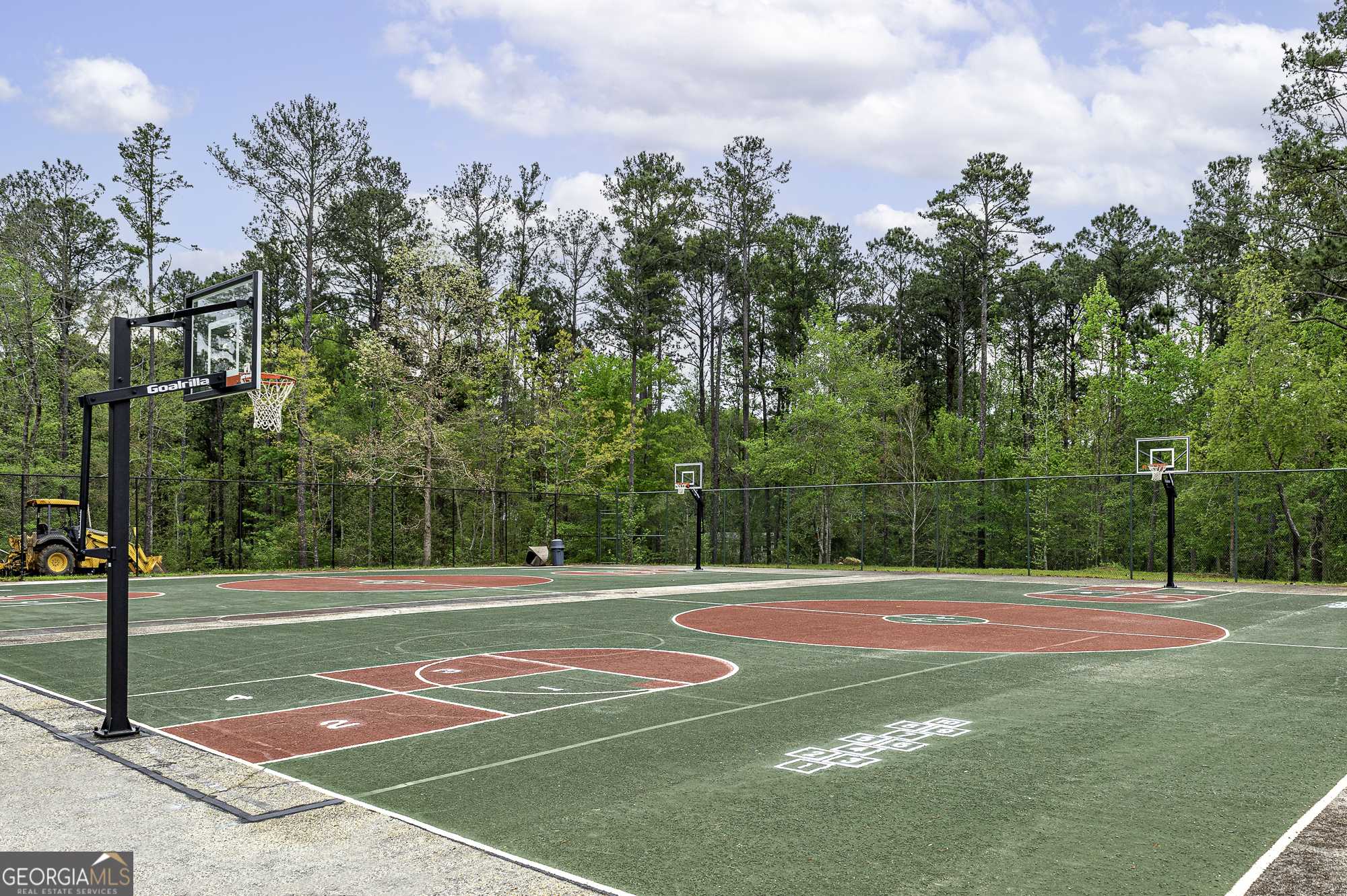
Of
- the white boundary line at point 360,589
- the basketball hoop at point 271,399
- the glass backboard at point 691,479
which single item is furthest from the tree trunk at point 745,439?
the basketball hoop at point 271,399

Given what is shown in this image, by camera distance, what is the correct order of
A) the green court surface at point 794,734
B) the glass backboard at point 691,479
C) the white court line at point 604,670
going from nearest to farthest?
the green court surface at point 794,734 < the white court line at point 604,670 < the glass backboard at point 691,479

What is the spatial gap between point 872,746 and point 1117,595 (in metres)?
15.9

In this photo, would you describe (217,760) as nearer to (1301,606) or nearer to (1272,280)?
(1301,606)

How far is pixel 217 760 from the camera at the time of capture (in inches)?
246

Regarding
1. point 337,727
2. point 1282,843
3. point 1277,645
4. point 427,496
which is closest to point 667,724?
point 337,727

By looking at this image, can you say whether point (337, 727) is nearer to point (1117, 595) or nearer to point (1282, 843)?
point (1282, 843)

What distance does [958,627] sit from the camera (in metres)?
14.3

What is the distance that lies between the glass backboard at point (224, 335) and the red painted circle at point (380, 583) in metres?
14.8

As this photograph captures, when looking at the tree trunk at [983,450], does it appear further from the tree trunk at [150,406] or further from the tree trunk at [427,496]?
the tree trunk at [150,406]

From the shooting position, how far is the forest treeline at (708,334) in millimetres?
32469

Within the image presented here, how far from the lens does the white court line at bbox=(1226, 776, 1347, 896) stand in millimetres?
4094

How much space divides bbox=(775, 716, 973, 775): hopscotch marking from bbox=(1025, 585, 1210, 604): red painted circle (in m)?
12.9

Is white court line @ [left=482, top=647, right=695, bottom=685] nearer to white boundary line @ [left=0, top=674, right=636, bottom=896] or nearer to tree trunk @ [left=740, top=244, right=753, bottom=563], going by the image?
white boundary line @ [left=0, top=674, right=636, bottom=896]

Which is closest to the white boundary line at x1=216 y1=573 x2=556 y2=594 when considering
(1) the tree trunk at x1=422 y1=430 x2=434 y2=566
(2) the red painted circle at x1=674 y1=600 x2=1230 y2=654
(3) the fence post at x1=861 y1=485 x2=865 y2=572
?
(2) the red painted circle at x1=674 y1=600 x2=1230 y2=654
